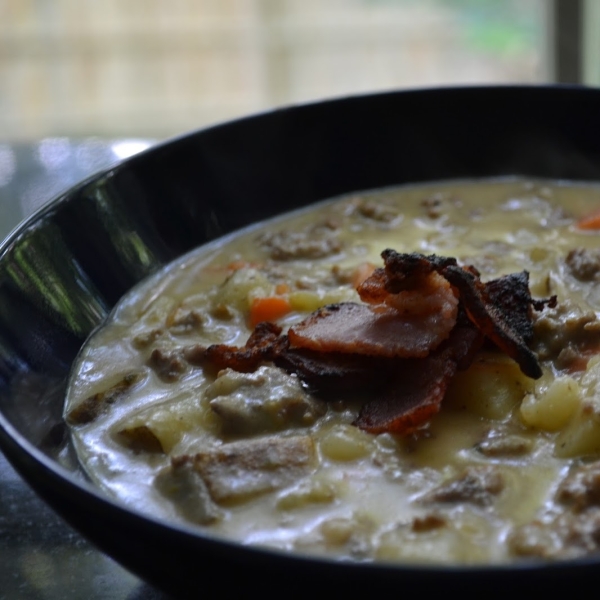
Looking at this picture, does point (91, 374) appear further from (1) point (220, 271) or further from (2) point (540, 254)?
(2) point (540, 254)

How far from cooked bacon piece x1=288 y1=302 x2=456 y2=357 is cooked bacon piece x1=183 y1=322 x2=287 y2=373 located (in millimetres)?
76

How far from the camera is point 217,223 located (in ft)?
9.39

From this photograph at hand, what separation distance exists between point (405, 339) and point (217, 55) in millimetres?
6053

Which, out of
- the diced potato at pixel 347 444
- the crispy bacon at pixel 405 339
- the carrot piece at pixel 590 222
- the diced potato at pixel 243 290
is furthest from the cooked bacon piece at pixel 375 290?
the carrot piece at pixel 590 222

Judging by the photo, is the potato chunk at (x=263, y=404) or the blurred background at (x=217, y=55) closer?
the potato chunk at (x=263, y=404)

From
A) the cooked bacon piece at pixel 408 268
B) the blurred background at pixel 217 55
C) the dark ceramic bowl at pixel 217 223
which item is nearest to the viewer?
the dark ceramic bowl at pixel 217 223

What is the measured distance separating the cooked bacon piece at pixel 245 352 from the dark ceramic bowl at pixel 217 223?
30 cm

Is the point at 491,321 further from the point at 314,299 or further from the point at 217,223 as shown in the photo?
the point at 217,223

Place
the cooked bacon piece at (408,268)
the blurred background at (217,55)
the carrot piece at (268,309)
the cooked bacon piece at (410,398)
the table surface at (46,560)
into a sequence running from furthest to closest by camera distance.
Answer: the blurred background at (217,55)
the carrot piece at (268,309)
the cooked bacon piece at (408,268)
the cooked bacon piece at (410,398)
the table surface at (46,560)

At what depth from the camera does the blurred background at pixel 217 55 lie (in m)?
7.20

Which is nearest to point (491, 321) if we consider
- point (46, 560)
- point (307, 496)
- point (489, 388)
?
point (489, 388)

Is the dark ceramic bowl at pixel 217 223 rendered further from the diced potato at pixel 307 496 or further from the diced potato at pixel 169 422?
the diced potato at pixel 307 496

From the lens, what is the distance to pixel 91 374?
2193mm

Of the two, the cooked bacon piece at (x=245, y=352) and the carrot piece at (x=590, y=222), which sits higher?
the cooked bacon piece at (x=245, y=352)
